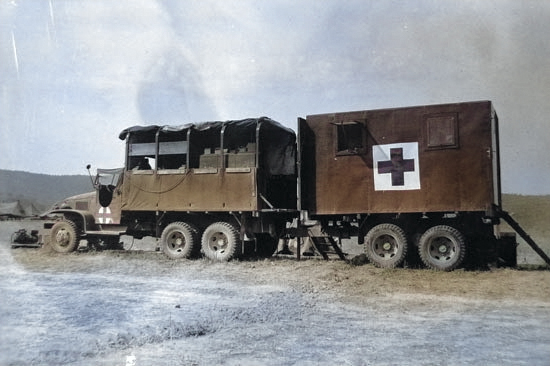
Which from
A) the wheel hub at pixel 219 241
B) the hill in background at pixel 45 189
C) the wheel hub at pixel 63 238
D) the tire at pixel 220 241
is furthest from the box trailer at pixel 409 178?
the wheel hub at pixel 63 238

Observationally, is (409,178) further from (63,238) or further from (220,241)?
(63,238)

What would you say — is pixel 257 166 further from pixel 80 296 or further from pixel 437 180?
pixel 80 296

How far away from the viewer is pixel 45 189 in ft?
67.2

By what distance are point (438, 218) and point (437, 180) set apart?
0.84m

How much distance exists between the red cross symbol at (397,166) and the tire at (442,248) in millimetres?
1218

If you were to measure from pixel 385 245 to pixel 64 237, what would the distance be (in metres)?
8.90

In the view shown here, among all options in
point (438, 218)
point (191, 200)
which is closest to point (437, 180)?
point (438, 218)

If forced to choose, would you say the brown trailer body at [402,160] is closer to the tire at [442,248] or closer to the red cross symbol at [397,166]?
the red cross symbol at [397,166]

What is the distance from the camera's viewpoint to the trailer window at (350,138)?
1050 centimetres

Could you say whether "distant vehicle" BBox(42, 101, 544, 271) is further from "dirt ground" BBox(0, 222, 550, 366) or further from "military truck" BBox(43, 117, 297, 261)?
"dirt ground" BBox(0, 222, 550, 366)

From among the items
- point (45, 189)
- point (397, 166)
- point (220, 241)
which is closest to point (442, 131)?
point (397, 166)

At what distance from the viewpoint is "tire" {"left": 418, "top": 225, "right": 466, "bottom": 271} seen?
9617 millimetres

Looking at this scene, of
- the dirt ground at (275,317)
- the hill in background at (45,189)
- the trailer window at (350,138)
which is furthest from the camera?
the hill in background at (45,189)

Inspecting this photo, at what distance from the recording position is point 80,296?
695 centimetres
